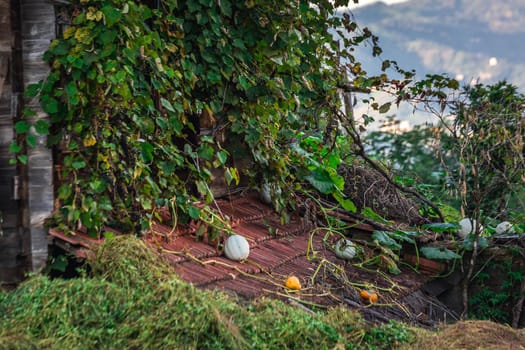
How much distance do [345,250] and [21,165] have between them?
301 centimetres

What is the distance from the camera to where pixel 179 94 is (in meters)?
4.56

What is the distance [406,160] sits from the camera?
1678 centimetres

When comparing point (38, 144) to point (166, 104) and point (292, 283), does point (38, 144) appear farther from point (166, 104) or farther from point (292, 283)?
point (292, 283)

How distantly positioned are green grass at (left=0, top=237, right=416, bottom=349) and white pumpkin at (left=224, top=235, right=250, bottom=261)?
1048 millimetres

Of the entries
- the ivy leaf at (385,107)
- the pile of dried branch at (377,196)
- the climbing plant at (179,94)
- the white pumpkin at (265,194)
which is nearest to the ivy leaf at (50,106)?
the climbing plant at (179,94)

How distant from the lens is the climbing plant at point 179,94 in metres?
3.87

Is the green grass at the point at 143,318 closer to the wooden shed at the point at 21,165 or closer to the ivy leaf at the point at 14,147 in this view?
the wooden shed at the point at 21,165

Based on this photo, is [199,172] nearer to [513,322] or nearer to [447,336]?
[447,336]

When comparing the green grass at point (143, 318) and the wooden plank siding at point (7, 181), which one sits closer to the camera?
the green grass at point (143, 318)

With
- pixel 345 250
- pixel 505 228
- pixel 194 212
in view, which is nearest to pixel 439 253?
pixel 345 250

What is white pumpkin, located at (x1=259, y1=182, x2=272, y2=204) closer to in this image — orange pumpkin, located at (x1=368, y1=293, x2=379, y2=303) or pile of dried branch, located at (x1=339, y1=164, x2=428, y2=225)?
pile of dried branch, located at (x1=339, y1=164, x2=428, y2=225)

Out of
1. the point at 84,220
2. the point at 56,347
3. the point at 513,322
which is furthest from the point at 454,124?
the point at 56,347

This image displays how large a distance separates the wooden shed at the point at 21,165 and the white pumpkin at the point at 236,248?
140 centimetres

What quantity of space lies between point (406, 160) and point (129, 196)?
1345 cm
